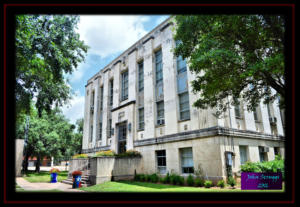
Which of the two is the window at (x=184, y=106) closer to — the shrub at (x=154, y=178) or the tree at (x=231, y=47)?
the shrub at (x=154, y=178)

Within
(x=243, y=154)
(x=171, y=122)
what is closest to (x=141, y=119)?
(x=171, y=122)

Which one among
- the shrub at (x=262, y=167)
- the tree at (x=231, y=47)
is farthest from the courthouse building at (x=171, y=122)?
the tree at (x=231, y=47)

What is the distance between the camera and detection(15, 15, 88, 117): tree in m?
8.56

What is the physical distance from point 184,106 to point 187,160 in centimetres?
380

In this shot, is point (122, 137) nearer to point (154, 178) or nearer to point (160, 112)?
point (160, 112)

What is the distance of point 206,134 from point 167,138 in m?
3.47

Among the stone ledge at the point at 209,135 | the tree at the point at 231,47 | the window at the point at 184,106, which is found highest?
the tree at the point at 231,47

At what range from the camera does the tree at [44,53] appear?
28.1ft

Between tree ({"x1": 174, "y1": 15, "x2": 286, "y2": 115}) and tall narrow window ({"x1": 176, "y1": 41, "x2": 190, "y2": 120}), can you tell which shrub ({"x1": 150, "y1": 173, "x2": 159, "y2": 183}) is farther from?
tree ({"x1": 174, "y1": 15, "x2": 286, "y2": 115})

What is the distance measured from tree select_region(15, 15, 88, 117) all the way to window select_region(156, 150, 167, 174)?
8958 millimetres

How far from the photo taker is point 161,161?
1573 centimetres
